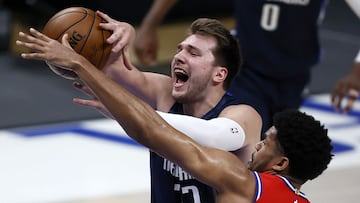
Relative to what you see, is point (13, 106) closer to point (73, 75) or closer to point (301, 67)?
point (301, 67)

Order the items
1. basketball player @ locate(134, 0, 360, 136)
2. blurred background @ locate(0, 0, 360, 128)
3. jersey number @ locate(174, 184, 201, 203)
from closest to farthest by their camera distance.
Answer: jersey number @ locate(174, 184, 201, 203)
basketball player @ locate(134, 0, 360, 136)
blurred background @ locate(0, 0, 360, 128)

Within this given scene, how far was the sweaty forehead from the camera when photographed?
15.2ft

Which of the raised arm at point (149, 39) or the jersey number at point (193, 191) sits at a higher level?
the raised arm at point (149, 39)

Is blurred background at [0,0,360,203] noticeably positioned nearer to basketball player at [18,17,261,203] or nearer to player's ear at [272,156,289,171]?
basketball player at [18,17,261,203]

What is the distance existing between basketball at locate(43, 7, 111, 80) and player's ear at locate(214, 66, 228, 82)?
544 mm

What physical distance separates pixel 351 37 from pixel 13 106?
478 cm

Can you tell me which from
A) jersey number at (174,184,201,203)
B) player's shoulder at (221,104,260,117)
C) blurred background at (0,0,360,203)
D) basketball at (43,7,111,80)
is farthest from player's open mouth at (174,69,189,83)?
blurred background at (0,0,360,203)

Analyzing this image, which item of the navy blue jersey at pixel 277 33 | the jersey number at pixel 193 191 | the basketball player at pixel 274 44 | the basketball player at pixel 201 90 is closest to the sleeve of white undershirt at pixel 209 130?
the basketball player at pixel 201 90

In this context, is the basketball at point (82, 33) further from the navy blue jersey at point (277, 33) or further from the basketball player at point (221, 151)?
the navy blue jersey at point (277, 33)

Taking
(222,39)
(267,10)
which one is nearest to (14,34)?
(267,10)

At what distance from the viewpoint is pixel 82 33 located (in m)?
4.39

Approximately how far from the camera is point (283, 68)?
6547 millimetres

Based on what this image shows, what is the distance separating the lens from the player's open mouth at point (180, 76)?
462cm

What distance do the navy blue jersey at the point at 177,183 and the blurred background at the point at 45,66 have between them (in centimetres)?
438
